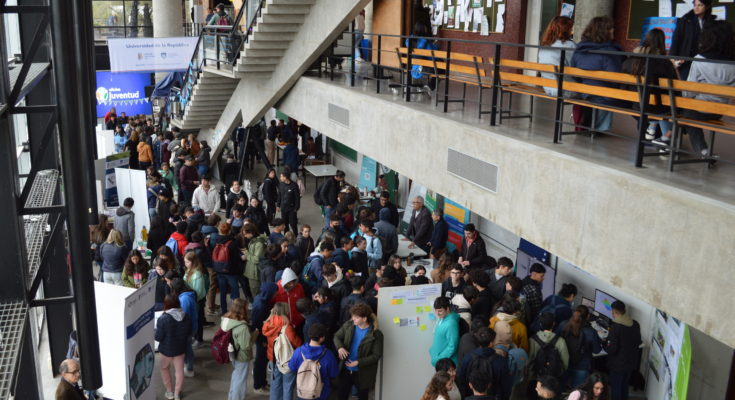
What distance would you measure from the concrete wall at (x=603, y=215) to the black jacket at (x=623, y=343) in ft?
7.59

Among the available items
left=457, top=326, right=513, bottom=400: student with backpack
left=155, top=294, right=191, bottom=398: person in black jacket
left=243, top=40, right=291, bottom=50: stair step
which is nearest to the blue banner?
left=243, top=40, right=291, bottom=50: stair step

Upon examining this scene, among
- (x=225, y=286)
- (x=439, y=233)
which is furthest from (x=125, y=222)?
(x=439, y=233)

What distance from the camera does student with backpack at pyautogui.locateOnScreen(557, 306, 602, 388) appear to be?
7621 mm

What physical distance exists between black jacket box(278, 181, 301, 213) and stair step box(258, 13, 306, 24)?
3.29 metres

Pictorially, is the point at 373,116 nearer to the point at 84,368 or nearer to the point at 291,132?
the point at 84,368

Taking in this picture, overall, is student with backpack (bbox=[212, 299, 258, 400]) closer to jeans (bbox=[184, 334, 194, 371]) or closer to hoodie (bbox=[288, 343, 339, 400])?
hoodie (bbox=[288, 343, 339, 400])

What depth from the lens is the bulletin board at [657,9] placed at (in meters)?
8.62

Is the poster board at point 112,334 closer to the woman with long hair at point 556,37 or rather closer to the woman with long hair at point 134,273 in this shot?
the woman with long hair at point 134,273

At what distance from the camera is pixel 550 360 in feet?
24.7

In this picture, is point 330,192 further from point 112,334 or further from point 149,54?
point 149,54

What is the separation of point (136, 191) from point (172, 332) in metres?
5.59

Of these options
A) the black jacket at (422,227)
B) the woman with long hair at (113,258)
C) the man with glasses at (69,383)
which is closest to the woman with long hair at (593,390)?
the man with glasses at (69,383)

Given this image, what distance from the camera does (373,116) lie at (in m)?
10.1

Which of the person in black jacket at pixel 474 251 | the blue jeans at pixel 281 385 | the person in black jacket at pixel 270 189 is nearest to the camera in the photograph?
the blue jeans at pixel 281 385
